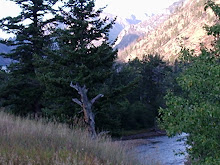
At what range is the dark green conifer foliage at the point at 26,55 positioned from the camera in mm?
22141

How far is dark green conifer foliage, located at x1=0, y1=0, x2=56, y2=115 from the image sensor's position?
2214 centimetres

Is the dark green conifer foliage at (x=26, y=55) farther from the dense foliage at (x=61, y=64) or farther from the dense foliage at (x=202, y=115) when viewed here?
the dense foliage at (x=202, y=115)

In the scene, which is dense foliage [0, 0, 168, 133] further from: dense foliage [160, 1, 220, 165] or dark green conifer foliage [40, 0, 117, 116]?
dense foliage [160, 1, 220, 165]

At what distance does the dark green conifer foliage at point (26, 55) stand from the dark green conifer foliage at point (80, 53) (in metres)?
3.37

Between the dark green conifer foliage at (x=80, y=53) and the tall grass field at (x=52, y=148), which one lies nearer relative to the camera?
the tall grass field at (x=52, y=148)

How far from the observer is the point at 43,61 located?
18.5 meters

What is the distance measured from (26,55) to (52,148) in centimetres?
1860

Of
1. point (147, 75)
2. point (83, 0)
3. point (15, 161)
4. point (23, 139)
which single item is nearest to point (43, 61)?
point (83, 0)

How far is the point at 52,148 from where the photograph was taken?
5.92 metres

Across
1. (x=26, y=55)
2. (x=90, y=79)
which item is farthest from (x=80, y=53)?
(x=26, y=55)

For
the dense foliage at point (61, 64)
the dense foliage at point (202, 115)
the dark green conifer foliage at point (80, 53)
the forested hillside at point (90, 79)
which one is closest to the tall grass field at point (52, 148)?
the forested hillside at point (90, 79)

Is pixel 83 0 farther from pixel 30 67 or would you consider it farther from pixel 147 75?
pixel 147 75

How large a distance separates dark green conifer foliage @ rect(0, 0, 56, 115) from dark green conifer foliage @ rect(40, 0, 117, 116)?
11.1 ft

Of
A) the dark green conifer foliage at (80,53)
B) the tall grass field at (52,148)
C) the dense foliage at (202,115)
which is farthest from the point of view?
the dark green conifer foliage at (80,53)
